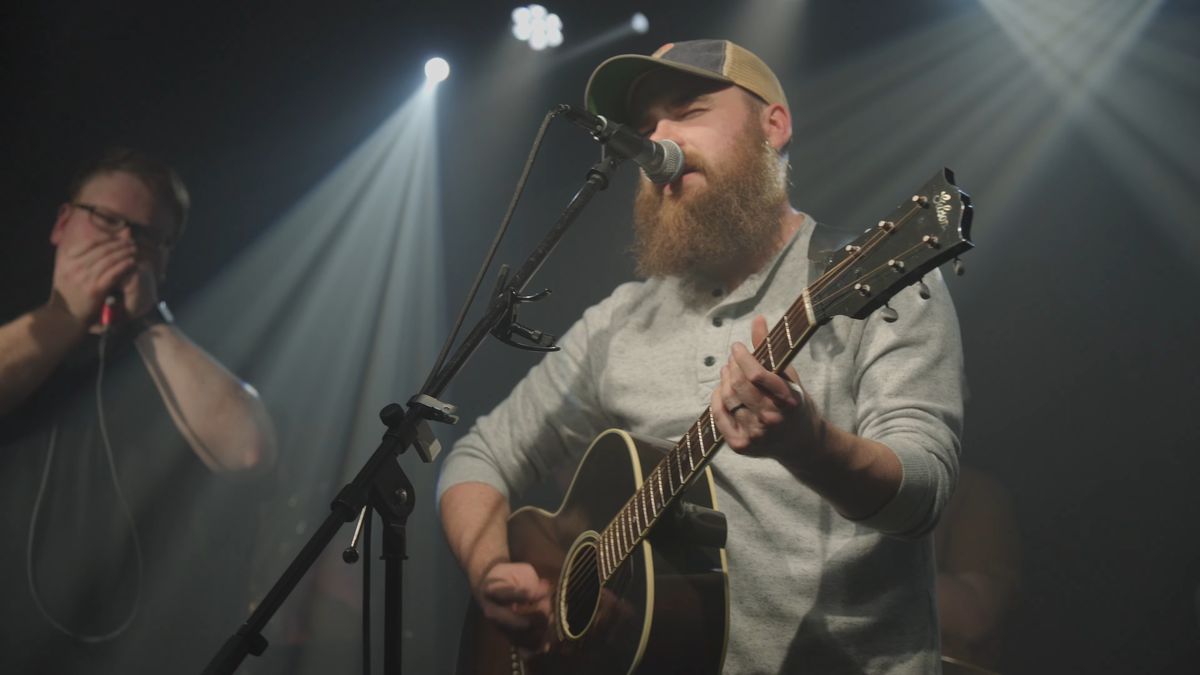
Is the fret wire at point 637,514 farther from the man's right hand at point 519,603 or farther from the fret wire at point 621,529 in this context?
the man's right hand at point 519,603

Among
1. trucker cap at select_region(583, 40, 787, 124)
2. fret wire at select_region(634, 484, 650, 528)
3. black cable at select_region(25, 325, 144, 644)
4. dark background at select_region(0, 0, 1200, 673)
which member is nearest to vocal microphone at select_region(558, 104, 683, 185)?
trucker cap at select_region(583, 40, 787, 124)

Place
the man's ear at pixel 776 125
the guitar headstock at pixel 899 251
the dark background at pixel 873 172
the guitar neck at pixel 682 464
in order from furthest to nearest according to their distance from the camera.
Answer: the dark background at pixel 873 172 < the man's ear at pixel 776 125 < the guitar neck at pixel 682 464 < the guitar headstock at pixel 899 251

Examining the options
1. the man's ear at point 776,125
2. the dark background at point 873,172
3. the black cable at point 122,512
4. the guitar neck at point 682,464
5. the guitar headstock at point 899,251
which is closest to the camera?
the guitar headstock at point 899,251

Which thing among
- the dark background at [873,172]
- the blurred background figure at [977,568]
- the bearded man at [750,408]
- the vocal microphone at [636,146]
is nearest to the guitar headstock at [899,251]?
the bearded man at [750,408]

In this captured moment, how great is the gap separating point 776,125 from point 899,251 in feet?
3.79

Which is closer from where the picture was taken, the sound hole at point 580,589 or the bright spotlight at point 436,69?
the sound hole at point 580,589

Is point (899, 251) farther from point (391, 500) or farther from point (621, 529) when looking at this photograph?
point (391, 500)

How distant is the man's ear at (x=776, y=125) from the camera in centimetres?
235

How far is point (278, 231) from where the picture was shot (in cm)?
391

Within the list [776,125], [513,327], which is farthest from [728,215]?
[513,327]

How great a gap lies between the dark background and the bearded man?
1494 millimetres

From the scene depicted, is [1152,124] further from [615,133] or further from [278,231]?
[278,231]

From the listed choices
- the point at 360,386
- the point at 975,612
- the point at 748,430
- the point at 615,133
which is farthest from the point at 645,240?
the point at 360,386

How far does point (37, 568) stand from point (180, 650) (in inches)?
23.3
